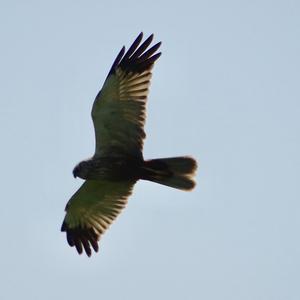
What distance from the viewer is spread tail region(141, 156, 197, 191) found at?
13.1 metres

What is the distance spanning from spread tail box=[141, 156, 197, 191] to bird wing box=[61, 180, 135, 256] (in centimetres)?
109

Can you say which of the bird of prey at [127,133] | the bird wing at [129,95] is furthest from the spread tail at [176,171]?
the bird wing at [129,95]

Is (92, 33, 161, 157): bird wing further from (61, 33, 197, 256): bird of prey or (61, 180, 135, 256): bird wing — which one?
(61, 180, 135, 256): bird wing

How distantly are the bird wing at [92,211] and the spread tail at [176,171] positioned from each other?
3.58ft

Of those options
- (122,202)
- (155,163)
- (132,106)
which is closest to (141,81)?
(132,106)

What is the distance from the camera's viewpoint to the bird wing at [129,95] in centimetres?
1313

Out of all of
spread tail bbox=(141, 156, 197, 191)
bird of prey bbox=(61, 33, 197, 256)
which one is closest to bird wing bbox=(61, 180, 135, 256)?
bird of prey bbox=(61, 33, 197, 256)

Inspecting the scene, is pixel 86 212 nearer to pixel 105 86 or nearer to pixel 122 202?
pixel 122 202

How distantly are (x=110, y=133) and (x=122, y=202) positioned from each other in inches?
57.8

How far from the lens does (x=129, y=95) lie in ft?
43.1

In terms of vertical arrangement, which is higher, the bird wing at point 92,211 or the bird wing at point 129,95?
the bird wing at point 129,95

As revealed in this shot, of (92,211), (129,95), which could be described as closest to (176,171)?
(129,95)

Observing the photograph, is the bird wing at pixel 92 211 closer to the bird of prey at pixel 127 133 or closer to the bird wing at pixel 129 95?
the bird of prey at pixel 127 133

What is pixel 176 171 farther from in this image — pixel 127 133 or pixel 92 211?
pixel 92 211
